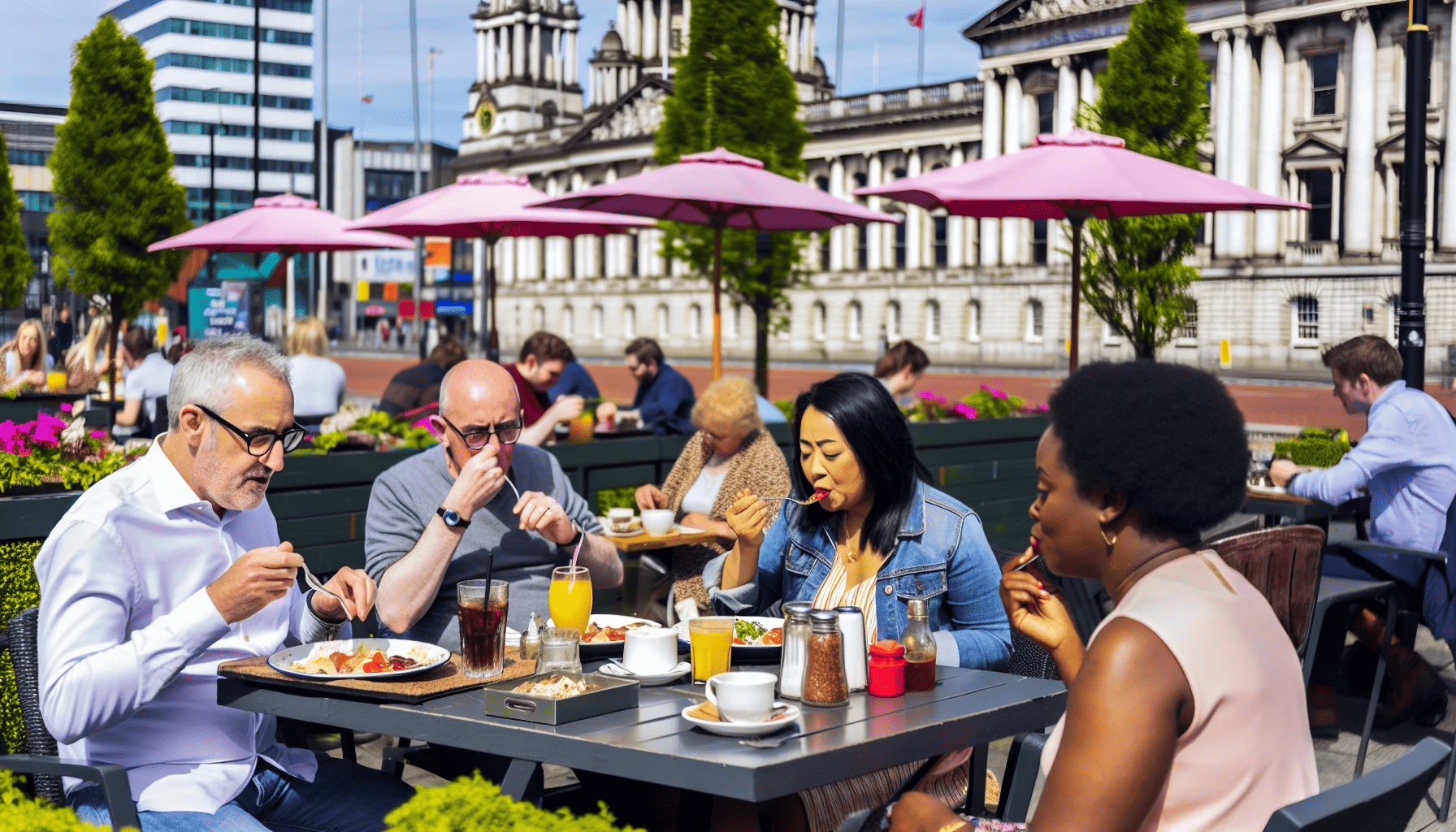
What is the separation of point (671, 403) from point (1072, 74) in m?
48.1

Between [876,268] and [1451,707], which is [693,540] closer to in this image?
[1451,707]

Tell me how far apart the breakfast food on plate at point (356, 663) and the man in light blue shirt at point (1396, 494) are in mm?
4381

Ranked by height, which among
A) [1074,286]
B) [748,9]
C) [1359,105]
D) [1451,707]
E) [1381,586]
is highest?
[1359,105]

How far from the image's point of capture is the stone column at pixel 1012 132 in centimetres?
5566

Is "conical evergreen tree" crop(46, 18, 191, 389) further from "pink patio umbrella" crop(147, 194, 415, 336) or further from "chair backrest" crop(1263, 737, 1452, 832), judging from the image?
"chair backrest" crop(1263, 737, 1452, 832)

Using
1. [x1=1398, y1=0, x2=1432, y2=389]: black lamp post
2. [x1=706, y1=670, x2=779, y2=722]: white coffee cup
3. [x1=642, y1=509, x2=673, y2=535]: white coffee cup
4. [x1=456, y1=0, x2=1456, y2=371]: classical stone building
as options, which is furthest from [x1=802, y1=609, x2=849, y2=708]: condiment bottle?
[x1=456, y1=0, x2=1456, y2=371]: classical stone building

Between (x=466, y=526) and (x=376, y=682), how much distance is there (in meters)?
0.86

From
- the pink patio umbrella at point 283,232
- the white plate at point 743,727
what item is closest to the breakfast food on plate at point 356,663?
the white plate at point 743,727

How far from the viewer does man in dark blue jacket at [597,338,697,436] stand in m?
9.26

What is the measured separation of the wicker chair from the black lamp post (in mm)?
8210

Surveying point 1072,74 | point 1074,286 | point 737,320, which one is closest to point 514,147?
point 737,320

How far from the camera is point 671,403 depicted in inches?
371

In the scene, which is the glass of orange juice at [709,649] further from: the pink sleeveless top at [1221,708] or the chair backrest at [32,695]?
the chair backrest at [32,695]

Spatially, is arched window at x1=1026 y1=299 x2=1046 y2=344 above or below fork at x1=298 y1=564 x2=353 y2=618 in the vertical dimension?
above
